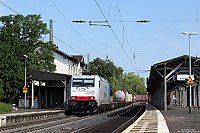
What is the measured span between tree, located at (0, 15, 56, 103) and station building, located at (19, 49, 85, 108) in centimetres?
208

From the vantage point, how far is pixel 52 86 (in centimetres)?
4025

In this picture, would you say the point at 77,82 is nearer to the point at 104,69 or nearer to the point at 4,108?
the point at 4,108

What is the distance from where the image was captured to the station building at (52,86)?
36.6 m

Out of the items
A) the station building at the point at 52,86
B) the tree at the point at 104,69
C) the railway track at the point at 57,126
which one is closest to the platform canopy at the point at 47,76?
the station building at the point at 52,86

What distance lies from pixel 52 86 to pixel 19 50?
7.91m

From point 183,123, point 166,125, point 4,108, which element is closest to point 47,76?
point 4,108

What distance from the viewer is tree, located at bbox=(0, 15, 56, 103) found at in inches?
1683

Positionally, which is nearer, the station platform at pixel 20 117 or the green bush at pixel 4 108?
the station platform at pixel 20 117

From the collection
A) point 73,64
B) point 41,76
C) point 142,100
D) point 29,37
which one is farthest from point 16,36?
point 142,100

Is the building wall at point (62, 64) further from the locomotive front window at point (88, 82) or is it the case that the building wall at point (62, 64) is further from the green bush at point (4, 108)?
the locomotive front window at point (88, 82)

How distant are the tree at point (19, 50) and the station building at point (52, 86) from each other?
2.08m

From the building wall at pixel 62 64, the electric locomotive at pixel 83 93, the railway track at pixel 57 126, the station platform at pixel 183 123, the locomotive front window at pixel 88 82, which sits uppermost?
the building wall at pixel 62 64

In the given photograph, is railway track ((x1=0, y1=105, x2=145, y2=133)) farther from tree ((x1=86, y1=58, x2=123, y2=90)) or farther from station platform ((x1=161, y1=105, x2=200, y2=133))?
tree ((x1=86, y1=58, x2=123, y2=90))

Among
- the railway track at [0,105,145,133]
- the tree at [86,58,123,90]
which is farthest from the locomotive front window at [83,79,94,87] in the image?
the tree at [86,58,123,90]
